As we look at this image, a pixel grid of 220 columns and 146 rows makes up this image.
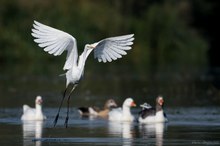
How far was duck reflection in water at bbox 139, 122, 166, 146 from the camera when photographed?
16125mm

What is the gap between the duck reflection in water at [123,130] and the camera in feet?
53.0

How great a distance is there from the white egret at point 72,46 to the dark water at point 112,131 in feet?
2.86

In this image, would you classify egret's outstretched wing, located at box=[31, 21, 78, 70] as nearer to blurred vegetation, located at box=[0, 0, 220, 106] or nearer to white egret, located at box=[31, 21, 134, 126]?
white egret, located at box=[31, 21, 134, 126]

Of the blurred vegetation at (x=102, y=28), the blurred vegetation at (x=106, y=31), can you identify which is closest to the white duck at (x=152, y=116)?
the blurred vegetation at (x=106, y=31)

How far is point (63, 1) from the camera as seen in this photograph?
184ft

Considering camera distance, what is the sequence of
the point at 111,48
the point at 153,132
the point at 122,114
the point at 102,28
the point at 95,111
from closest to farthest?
the point at 153,132 → the point at 111,48 → the point at 122,114 → the point at 95,111 → the point at 102,28

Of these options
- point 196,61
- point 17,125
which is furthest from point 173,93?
point 196,61

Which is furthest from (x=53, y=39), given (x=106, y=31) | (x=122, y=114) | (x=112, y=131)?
Answer: (x=106, y=31)

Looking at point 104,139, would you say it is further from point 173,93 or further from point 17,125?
point 173,93

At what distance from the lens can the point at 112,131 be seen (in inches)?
711

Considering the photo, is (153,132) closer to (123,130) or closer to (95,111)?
(123,130)

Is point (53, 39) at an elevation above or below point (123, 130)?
above

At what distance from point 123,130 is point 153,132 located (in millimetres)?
806

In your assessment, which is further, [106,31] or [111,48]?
[106,31]
